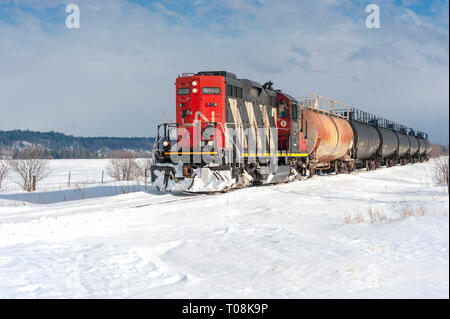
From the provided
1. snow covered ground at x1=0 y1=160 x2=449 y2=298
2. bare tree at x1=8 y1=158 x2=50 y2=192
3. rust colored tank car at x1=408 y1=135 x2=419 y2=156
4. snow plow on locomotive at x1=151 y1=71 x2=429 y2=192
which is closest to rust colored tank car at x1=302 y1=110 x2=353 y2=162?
snow plow on locomotive at x1=151 y1=71 x2=429 y2=192

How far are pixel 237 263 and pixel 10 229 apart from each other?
16.7 feet

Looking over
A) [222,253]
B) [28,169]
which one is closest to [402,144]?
[28,169]

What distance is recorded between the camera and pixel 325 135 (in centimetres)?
2220

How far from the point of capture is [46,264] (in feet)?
21.0

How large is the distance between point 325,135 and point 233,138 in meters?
8.76

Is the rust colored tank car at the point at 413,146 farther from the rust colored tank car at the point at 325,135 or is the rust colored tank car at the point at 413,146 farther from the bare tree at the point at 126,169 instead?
the bare tree at the point at 126,169

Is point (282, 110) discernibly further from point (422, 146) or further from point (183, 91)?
point (422, 146)

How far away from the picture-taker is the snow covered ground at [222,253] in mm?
5082

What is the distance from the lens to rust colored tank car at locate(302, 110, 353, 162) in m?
21.0

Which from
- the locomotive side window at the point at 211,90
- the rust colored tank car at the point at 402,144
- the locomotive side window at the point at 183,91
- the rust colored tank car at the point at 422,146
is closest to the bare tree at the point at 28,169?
the locomotive side window at the point at 183,91

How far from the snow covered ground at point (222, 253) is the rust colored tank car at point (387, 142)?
2359 cm

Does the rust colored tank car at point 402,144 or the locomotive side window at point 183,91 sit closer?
the locomotive side window at point 183,91
